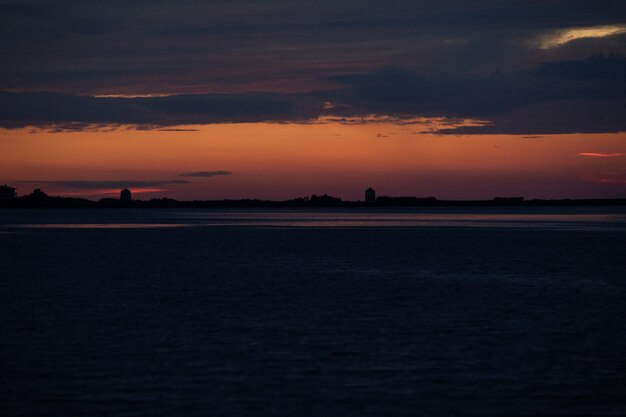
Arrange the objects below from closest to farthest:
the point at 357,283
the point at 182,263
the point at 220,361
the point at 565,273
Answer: the point at 220,361 → the point at 357,283 → the point at 565,273 → the point at 182,263

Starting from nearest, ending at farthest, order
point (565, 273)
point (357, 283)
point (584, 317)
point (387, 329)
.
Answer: point (387, 329)
point (584, 317)
point (357, 283)
point (565, 273)

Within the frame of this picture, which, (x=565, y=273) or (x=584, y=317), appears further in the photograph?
(x=565, y=273)

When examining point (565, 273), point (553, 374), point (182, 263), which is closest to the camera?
point (553, 374)

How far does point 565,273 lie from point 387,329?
22330mm

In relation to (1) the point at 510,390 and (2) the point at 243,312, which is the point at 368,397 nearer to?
(1) the point at 510,390

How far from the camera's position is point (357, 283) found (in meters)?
38.0

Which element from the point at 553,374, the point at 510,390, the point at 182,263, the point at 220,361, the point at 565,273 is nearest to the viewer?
the point at 510,390

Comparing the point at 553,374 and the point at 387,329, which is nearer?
the point at 553,374

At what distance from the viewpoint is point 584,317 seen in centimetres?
2625

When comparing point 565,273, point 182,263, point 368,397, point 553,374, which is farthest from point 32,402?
point 182,263

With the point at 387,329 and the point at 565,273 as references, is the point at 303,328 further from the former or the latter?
the point at 565,273

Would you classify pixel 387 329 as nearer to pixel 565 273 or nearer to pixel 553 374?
pixel 553 374

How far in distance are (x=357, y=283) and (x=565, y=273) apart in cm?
1182

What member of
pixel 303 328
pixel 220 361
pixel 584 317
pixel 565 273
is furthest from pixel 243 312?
pixel 565 273
